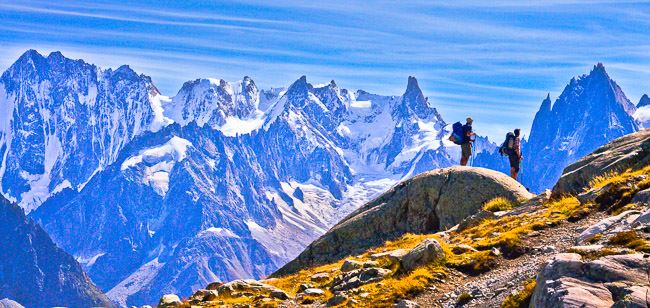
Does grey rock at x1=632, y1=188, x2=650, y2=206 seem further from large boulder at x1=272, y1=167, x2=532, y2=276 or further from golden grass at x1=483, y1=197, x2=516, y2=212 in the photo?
large boulder at x1=272, y1=167, x2=532, y2=276

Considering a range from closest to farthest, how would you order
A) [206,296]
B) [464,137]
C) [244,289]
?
1. [206,296]
2. [244,289]
3. [464,137]

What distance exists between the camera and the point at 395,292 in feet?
86.9

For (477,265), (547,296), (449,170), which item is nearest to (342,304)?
(477,265)

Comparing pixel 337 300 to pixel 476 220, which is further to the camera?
pixel 476 220

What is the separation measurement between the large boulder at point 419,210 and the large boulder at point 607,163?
4.48 m

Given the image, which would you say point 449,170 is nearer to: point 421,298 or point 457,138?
point 457,138

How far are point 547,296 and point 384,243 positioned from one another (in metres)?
24.0

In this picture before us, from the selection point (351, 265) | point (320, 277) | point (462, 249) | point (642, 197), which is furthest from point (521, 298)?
point (320, 277)

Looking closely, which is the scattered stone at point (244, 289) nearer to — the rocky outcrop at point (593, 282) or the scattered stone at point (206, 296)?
the scattered stone at point (206, 296)

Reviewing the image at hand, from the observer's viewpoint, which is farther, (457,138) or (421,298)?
(457,138)

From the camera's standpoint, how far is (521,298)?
21.7 m

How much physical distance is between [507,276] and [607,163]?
1516cm

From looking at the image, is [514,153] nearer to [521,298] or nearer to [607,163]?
[607,163]

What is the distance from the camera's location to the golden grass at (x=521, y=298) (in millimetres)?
21461
